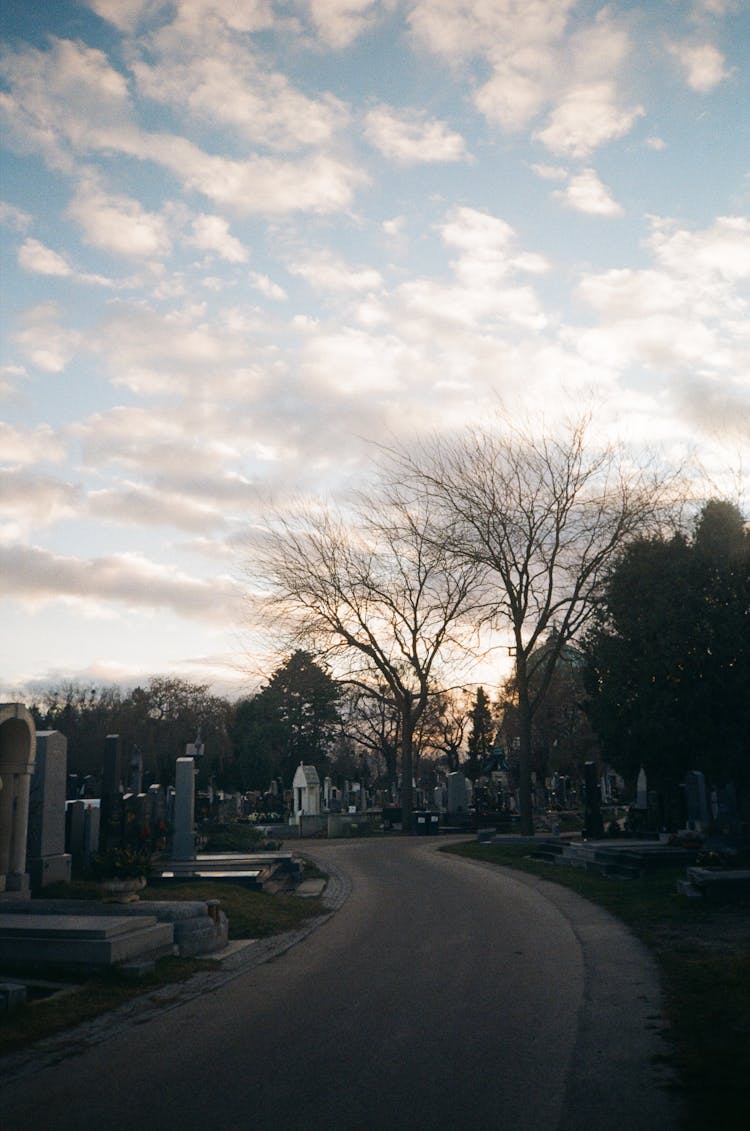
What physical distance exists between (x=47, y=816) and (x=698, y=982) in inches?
403

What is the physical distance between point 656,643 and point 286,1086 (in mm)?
17894

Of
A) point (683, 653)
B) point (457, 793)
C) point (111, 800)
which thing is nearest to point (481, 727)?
point (457, 793)

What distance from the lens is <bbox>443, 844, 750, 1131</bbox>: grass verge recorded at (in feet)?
15.3

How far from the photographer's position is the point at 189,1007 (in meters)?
6.93

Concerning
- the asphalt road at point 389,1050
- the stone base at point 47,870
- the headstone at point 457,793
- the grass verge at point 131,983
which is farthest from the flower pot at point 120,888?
the headstone at point 457,793

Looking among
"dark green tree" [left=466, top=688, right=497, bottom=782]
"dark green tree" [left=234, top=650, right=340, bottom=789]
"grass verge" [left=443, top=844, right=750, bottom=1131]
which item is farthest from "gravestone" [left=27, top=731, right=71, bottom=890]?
"dark green tree" [left=466, top=688, right=497, bottom=782]

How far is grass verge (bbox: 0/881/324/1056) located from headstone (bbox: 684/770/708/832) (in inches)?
465

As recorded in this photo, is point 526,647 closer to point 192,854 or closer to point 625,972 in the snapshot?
point 192,854

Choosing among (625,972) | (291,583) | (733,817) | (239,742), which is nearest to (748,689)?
(733,817)

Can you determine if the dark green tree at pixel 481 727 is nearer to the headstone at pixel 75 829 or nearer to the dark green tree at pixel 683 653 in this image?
the dark green tree at pixel 683 653

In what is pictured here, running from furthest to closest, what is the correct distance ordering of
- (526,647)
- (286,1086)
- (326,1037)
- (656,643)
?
(526,647) < (656,643) < (326,1037) < (286,1086)

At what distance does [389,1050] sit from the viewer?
18.6 ft

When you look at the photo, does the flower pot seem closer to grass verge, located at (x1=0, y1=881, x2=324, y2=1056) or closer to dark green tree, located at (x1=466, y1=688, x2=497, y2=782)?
grass verge, located at (x1=0, y1=881, x2=324, y2=1056)

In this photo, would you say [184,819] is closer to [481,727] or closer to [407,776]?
[407,776]
